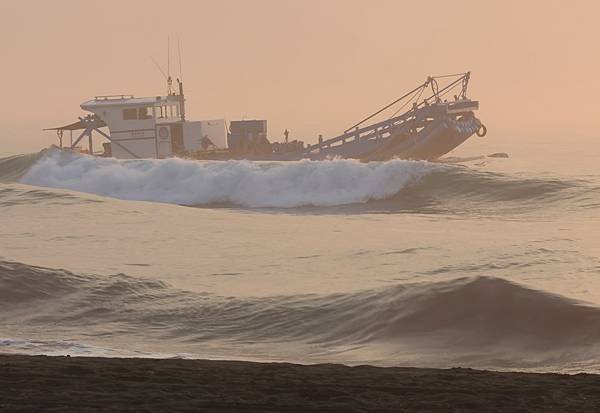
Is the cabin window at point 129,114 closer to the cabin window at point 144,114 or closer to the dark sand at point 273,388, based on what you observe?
the cabin window at point 144,114

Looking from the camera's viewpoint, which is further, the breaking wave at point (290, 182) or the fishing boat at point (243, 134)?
the fishing boat at point (243, 134)

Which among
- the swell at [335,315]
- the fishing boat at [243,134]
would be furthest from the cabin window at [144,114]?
the swell at [335,315]

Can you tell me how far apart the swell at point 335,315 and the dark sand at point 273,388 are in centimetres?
439

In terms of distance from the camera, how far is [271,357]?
580 inches

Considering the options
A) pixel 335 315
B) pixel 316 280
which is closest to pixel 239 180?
pixel 316 280

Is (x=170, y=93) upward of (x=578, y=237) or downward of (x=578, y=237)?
upward

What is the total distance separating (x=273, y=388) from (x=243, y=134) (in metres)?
51.3

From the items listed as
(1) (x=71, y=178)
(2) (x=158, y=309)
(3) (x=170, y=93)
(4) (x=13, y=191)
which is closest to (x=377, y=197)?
(4) (x=13, y=191)

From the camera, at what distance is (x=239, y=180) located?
49.1 meters

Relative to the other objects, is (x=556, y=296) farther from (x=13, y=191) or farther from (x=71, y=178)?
(x=71, y=178)

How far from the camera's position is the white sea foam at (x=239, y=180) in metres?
45.7

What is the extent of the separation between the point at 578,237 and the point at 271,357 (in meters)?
12.9

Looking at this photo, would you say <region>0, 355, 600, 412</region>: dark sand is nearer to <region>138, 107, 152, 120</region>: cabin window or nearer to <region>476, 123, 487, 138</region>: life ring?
<region>138, 107, 152, 120</region>: cabin window

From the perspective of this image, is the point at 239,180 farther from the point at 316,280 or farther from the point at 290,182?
the point at 316,280
